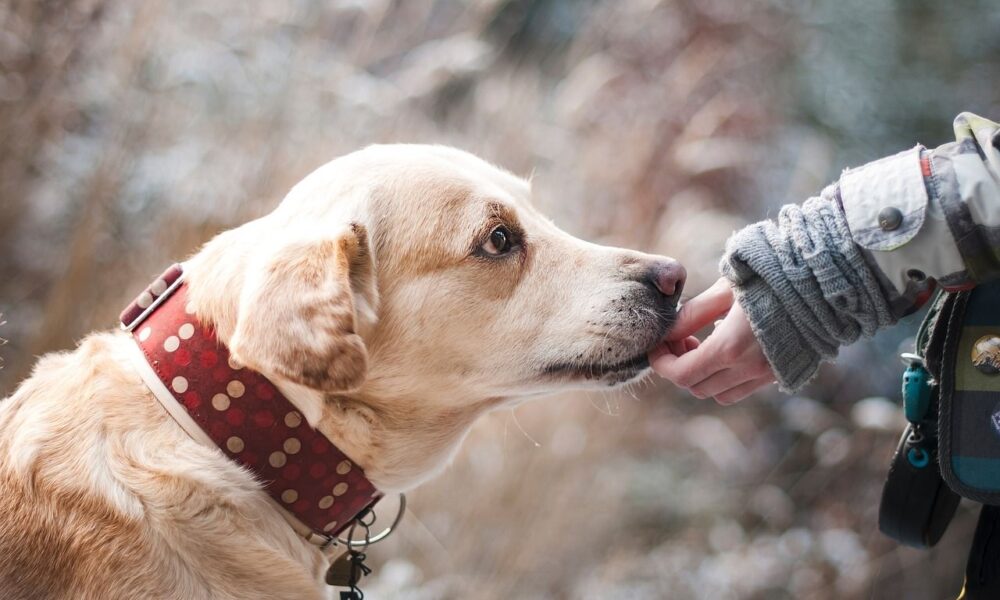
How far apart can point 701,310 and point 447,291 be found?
593mm

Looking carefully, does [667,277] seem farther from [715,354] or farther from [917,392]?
[917,392]

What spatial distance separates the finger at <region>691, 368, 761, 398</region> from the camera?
6.08 ft

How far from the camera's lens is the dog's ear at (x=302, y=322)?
62.1 inches

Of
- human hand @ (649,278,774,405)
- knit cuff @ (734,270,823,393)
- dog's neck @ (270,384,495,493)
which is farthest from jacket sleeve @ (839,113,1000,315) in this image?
dog's neck @ (270,384,495,493)

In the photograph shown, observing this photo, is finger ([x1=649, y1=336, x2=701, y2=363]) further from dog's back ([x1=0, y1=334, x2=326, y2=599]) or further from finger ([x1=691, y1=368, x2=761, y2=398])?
dog's back ([x1=0, y1=334, x2=326, y2=599])

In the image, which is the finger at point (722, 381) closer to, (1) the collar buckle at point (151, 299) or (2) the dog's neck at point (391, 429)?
(2) the dog's neck at point (391, 429)

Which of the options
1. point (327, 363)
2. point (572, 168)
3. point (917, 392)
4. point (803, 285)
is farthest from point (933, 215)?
point (572, 168)

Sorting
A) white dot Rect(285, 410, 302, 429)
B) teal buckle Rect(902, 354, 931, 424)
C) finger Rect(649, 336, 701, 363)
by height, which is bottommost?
teal buckle Rect(902, 354, 931, 424)

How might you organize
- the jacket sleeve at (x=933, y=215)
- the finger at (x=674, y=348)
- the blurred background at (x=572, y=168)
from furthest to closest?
the blurred background at (x=572, y=168) < the finger at (x=674, y=348) < the jacket sleeve at (x=933, y=215)

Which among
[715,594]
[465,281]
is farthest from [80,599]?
[715,594]

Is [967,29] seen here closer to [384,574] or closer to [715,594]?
[715,594]

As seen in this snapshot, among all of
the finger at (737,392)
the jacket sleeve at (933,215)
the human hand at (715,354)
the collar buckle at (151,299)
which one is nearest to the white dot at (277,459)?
the collar buckle at (151,299)

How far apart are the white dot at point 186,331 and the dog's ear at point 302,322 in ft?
0.39

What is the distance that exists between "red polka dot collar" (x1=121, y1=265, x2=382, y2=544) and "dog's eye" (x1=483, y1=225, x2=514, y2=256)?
581 millimetres
